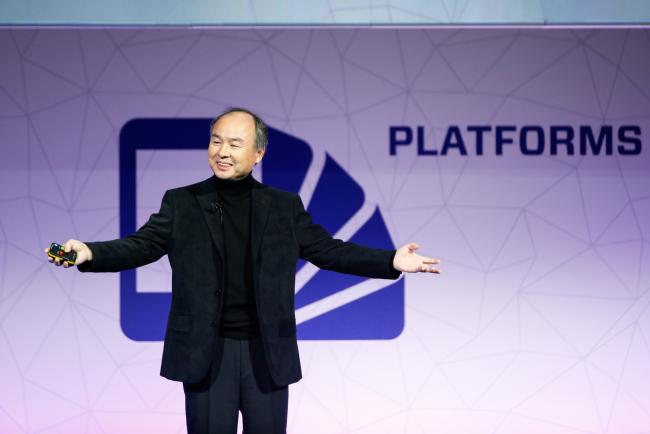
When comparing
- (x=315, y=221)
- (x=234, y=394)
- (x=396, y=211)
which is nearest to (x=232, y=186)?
(x=234, y=394)

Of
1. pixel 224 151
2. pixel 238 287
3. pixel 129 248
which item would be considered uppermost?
pixel 224 151

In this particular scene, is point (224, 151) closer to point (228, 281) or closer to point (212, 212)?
point (212, 212)

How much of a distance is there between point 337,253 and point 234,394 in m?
0.53

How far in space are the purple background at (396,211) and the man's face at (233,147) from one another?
1.48 metres

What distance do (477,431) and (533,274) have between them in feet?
2.71

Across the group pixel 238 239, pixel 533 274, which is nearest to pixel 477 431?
pixel 533 274

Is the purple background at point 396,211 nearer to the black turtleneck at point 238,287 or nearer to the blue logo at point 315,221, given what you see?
the blue logo at point 315,221

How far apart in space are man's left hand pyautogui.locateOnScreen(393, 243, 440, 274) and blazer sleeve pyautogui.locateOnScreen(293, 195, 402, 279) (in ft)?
0.09

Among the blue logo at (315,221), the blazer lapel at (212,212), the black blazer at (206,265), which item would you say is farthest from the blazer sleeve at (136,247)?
the blue logo at (315,221)

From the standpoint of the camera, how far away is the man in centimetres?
232

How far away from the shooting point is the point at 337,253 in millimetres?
2525

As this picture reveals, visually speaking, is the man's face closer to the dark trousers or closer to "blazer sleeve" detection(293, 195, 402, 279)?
"blazer sleeve" detection(293, 195, 402, 279)

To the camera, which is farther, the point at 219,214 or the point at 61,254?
the point at 219,214

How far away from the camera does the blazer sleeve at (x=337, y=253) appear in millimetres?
2473
